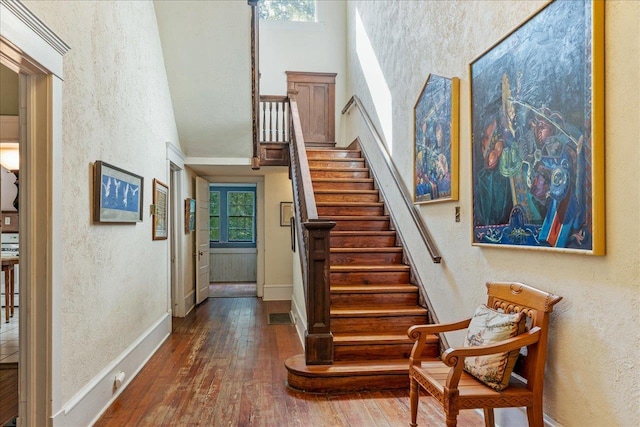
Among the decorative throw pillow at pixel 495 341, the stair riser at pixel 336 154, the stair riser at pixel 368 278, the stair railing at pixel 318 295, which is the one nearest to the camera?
the decorative throw pillow at pixel 495 341

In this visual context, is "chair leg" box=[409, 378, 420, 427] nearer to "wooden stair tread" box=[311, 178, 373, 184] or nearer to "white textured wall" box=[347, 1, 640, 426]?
"white textured wall" box=[347, 1, 640, 426]

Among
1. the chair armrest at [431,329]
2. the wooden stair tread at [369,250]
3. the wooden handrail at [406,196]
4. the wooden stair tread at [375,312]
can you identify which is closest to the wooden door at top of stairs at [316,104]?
the wooden handrail at [406,196]

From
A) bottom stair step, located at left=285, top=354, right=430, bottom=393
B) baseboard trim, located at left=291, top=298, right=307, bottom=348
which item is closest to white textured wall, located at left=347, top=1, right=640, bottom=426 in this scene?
bottom stair step, located at left=285, top=354, right=430, bottom=393

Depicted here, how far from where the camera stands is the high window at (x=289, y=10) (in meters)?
7.52

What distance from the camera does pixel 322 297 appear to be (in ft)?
11.0

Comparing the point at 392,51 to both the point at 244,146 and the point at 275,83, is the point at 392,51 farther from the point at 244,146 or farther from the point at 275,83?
the point at 275,83

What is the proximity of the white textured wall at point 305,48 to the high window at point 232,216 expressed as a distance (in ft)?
11.0

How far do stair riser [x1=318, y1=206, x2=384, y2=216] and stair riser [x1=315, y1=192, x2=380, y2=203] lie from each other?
0.78 feet

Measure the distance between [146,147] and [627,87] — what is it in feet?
12.1

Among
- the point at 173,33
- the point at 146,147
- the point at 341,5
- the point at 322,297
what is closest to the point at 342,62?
the point at 341,5

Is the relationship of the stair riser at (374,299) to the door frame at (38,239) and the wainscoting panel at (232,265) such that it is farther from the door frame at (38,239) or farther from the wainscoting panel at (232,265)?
→ the wainscoting panel at (232,265)

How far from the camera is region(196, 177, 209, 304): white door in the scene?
666 centimetres

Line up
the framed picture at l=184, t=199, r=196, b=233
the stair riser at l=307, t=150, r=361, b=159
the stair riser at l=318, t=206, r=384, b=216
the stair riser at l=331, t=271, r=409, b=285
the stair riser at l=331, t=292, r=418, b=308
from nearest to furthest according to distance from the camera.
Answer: the stair riser at l=331, t=292, r=418, b=308 → the stair riser at l=331, t=271, r=409, b=285 → the stair riser at l=318, t=206, r=384, b=216 → the framed picture at l=184, t=199, r=196, b=233 → the stair riser at l=307, t=150, r=361, b=159

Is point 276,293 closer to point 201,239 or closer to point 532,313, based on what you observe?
point 201,239
